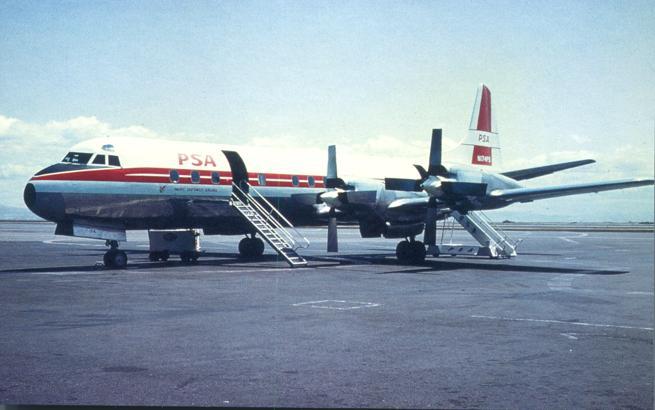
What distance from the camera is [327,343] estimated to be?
10.4 m

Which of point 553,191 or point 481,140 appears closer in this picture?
point 553,191

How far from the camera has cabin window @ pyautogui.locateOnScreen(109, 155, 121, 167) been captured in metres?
24.2

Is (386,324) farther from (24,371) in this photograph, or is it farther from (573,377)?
(24,371)

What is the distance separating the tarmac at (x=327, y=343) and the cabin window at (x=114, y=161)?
17.9ft

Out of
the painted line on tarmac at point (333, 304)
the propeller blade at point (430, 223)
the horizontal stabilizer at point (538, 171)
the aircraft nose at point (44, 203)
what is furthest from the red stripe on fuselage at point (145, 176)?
the painted line on tarmac at point (333, 304)

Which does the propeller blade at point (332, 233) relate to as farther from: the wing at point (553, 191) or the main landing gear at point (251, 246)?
the wing at point (553, 191)

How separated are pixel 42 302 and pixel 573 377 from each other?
11541mm

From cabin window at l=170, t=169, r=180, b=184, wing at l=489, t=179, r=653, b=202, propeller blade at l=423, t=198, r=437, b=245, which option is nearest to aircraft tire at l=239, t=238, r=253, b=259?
cabin window at l=170, t=169, r=180, b=184

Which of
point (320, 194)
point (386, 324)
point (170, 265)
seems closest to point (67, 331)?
point (386, 324)

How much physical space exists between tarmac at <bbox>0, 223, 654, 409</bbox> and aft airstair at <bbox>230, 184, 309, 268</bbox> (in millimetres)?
5543

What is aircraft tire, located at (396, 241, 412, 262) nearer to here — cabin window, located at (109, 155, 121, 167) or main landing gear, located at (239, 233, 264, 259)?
main landing gear, located at (239, 233, 264, 259)

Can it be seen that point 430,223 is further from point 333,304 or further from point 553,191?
point 333,304

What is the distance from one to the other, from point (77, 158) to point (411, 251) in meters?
14.2

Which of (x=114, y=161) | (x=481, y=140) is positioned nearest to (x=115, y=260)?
(x=114, y=161)
